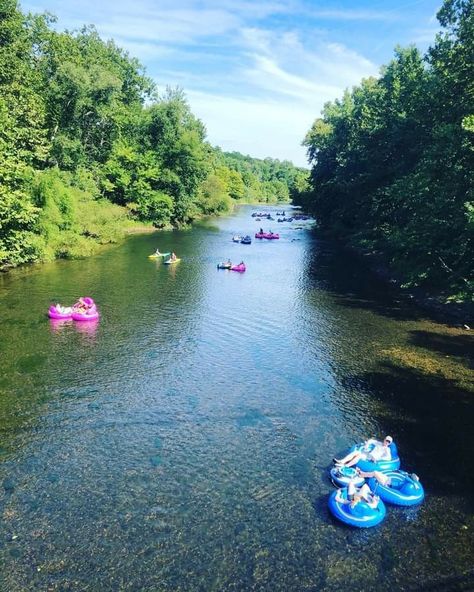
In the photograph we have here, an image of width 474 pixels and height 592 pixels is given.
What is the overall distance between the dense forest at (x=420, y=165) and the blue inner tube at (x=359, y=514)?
1855 centimetres

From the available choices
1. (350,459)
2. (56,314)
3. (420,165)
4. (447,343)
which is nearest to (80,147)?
(56,314)

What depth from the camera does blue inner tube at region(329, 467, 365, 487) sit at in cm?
1530

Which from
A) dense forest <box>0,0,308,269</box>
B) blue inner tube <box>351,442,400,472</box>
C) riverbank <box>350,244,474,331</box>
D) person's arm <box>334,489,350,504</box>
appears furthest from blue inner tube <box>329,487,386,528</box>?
dense forest <box>0,0,308,269</box>

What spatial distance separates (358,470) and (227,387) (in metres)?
8.06

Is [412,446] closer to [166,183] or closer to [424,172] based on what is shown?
[424,172]

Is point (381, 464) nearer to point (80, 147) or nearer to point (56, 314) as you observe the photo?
point (56, 314)

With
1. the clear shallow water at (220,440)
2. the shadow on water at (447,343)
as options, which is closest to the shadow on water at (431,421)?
the clear shallow water at (220,440)

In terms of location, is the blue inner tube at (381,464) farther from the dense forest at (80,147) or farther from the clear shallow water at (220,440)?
the dense forest at (80,147)

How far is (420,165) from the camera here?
3947cm

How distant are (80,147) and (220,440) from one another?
58.3 metres

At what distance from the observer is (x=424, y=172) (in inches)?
1390

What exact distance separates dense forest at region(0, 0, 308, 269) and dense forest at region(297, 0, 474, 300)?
2934 cm

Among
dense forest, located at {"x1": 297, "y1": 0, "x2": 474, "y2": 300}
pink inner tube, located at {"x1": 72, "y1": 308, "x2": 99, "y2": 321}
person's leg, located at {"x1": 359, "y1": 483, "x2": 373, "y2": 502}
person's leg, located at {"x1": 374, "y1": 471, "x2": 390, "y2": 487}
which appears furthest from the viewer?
dense forest, located at {"x1": 297, "y1": 0, "x2": 474, "y2": 300}

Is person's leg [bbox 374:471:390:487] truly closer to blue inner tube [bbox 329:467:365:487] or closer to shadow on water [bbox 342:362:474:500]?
blue inner tube [bbox 329:467:365:487]
